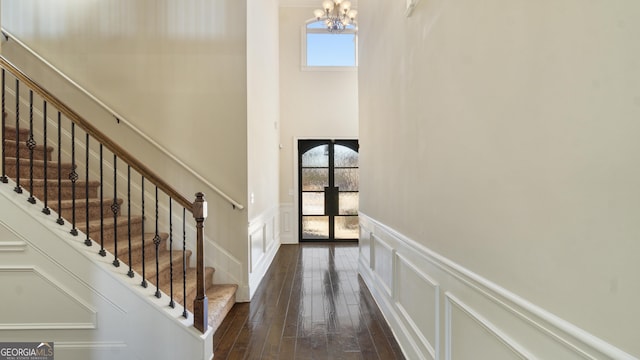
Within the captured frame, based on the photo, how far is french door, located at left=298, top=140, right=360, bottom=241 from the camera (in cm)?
714

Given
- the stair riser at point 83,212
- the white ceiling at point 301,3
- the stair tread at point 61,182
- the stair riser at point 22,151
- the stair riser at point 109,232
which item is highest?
the white ceiling at point 301,3

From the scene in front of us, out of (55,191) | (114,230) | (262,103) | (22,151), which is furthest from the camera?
(262,103)

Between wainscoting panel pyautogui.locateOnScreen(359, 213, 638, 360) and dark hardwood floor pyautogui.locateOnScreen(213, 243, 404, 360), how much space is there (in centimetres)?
22

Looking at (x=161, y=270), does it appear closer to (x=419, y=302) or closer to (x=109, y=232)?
(x=109, y=232)

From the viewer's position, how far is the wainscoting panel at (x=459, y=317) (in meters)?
0.94


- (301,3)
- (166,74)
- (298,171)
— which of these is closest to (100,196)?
(166,74)

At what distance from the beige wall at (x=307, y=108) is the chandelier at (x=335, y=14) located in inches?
36.1

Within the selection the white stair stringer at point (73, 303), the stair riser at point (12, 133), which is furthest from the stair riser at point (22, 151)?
the white stair stringer at point (73, 303)

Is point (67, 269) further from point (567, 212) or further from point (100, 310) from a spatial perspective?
point (567, 212)

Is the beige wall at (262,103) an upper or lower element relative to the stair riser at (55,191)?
upper

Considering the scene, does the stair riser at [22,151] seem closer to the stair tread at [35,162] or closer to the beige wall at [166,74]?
the stair tread at [35,162]

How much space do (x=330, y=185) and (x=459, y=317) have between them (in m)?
5.58

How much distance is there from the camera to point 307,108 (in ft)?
23.1

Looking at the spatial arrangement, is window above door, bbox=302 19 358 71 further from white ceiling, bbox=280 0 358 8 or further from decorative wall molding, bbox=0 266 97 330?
decorative wall molding, bbox=0 266 97 330
